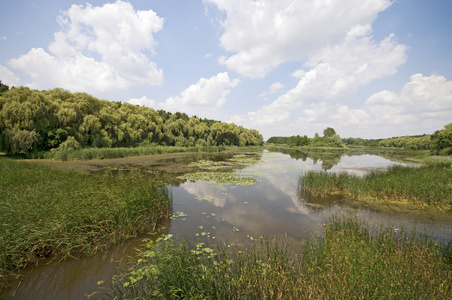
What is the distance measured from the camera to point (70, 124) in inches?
1109

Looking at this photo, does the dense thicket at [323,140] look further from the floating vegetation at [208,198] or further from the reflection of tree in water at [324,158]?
the floating vegetation at [208,198]

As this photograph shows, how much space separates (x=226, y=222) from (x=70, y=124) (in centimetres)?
3293

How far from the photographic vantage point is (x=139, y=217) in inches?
266

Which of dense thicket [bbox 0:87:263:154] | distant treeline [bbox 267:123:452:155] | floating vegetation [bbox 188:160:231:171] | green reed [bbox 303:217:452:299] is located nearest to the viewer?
green reed [bbox 303:217:452:299]

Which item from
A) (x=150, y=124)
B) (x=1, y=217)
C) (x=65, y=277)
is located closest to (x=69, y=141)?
(x=150, y=124)

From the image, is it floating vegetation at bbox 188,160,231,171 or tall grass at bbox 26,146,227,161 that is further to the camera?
tall grass at bbox 26,146,227,161

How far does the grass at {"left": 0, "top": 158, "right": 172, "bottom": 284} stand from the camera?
15.6 ft

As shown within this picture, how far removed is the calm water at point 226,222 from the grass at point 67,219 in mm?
427

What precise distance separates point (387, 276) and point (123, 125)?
145ft

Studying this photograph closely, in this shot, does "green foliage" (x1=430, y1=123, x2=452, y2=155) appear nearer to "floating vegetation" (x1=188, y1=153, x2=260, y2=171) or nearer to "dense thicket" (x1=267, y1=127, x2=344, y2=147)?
"floating vegetation" (x1=188, y1=153, x2=260, y2=171)

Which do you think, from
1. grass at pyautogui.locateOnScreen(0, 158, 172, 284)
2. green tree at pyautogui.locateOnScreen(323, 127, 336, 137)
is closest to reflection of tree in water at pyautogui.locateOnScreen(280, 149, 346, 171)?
grass at pyautogui.locateOnScreen(0, 158, 172, 284)

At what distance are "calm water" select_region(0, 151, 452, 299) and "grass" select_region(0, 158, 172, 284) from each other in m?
0.43

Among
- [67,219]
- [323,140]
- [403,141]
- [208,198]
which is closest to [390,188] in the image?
[208,198]

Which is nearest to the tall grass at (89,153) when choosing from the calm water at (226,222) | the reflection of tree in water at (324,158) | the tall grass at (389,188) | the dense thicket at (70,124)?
the dense thicket at (70,124)
